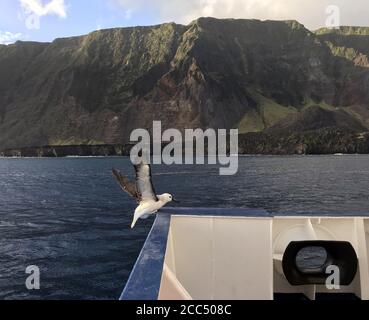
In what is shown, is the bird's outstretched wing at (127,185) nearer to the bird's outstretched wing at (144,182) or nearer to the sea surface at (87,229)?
the bird's outstretched wing at (144,182)

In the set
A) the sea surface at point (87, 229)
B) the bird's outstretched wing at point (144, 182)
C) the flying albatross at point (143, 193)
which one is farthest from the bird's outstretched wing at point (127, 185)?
the sea surface at point (87, 229)

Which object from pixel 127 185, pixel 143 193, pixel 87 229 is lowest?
pixel 87 229

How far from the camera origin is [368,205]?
3093 inches

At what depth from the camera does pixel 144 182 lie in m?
11.3

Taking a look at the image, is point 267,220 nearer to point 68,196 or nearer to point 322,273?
point 322,273

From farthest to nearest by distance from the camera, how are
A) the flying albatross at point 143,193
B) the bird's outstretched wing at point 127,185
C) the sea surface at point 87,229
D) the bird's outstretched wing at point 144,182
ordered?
the sea surface at point 87,229 < the bird's outstretched wing at point 127,185 < the flying albatross at point 143,193 < the bird's outstretched wing at point 144,182

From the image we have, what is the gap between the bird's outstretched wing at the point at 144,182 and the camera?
428 inches

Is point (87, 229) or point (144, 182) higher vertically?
point (144, 182)

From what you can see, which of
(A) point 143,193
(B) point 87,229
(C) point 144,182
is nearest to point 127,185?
(A) point 143,193

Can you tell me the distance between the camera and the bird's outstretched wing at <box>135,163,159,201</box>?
1087cm

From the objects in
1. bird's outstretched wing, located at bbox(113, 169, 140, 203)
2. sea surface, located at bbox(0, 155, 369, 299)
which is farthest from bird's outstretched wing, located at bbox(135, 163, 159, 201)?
sea surface, located at bbox(0, 155, 369, 299)

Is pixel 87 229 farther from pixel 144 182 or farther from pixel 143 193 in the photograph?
pixel 144 182
